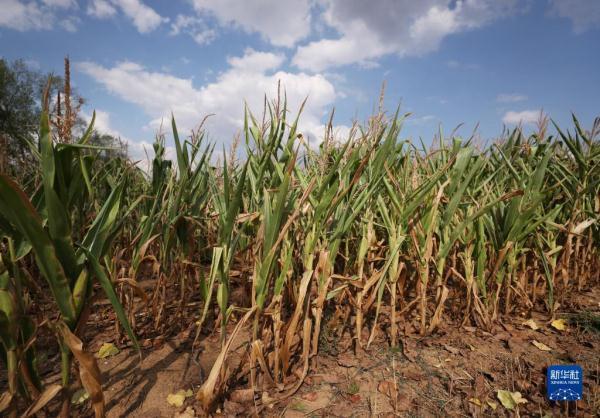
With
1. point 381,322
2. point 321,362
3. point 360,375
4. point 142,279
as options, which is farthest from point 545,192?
point 142,279

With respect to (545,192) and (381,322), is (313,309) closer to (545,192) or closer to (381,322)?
(381,322)

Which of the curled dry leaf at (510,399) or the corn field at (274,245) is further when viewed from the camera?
the curled dry leaf at (510,399)

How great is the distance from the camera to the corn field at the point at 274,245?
3.19ft

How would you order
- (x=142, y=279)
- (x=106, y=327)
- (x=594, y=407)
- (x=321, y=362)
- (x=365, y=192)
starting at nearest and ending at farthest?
1. (x=594, y=407)
2. (x=365, y=192)
3. (x=321, y=362)
4. (x=106, y=327)
5. (x=142, y=279)

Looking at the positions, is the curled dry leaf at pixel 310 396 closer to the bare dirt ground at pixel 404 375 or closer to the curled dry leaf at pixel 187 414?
the bare dirt ground at pixel 404 375

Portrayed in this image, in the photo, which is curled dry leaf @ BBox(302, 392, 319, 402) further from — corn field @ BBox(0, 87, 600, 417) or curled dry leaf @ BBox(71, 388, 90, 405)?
curled dry leaf @ BBox(71, 388, 90, 405)

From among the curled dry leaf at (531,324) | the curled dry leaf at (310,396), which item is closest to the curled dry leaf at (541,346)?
the curled dry leaf at (531,324)

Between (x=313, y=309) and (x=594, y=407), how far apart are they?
1222 millimetres

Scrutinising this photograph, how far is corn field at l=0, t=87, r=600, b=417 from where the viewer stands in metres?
0.97

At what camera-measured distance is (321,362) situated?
174cm

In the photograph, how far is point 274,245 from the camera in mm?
1234

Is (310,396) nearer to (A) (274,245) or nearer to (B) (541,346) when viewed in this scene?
(A) (274,245)

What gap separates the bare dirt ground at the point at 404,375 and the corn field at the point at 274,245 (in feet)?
0.30

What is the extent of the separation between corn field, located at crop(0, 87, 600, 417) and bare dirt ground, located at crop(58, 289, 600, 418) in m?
0.09
